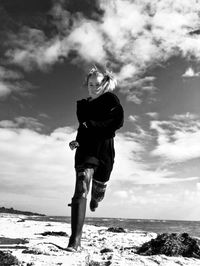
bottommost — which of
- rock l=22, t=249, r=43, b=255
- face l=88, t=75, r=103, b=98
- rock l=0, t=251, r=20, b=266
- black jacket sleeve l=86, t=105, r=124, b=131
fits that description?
rock l=0, t=251, r=20, b=266

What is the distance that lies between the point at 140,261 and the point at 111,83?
8.08 ft

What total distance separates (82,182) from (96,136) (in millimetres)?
654

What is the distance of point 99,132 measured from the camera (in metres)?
4.61

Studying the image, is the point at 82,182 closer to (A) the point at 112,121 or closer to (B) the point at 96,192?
(B) the point at 96,192

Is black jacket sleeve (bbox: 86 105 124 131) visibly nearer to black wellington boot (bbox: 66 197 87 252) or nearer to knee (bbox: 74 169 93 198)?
knee (bbox: 74 169 93 198)

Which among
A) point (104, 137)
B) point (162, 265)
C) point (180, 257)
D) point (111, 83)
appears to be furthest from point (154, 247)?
point (111, 83)

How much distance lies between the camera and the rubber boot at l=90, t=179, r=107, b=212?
4902 mm

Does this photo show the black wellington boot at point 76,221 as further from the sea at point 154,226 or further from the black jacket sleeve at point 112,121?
the sea at point 154,226

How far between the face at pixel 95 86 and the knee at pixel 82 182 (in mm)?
1124

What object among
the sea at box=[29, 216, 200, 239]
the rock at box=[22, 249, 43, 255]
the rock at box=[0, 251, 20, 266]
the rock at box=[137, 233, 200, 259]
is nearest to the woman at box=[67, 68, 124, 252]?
the rock at box=[22, 249, 43, 255]

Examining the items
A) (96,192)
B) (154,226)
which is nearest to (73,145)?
(96,192)

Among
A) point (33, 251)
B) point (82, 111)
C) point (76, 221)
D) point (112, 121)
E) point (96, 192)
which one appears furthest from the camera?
point (96, 192)

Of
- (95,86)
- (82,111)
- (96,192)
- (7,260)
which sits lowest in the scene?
(7,260)

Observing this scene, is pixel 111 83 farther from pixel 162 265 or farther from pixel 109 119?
pixel 162 265
